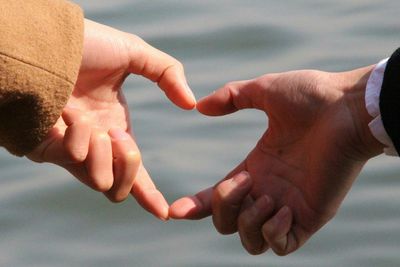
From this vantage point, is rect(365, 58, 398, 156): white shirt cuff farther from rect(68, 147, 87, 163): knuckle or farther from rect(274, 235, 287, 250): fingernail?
rect(68, 147, 87, 163): knuckle

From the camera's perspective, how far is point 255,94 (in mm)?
2934

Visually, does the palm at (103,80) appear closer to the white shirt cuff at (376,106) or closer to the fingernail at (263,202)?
the fingernail at (263,202)

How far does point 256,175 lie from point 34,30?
0.54 meters

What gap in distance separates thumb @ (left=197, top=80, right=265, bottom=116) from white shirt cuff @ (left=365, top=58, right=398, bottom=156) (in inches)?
11.2

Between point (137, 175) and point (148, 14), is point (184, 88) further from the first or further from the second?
point (148, 14)

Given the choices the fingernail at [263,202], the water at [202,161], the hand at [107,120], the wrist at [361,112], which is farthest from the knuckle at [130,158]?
the water at [202,161]

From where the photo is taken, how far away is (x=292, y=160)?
292 centimetres

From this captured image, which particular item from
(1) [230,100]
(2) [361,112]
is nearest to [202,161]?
(1) [230,100]

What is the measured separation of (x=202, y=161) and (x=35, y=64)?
1200mm

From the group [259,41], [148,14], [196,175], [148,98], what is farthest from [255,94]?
[148,14]

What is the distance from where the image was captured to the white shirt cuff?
2676mm

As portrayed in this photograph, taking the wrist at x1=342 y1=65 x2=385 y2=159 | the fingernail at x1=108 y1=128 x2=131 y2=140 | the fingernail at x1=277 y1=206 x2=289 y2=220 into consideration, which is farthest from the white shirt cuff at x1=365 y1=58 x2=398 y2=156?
the fingernail at x1=108 y1=128 x2=131 y2=140

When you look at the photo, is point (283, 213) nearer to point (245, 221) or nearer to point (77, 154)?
point (245, 221)

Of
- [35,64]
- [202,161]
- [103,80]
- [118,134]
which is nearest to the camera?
[35,64]
